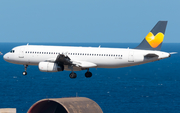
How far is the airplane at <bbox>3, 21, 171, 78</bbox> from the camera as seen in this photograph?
280 ft

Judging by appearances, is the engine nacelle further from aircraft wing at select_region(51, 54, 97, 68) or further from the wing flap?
the wing flap

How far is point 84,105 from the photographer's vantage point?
144 m

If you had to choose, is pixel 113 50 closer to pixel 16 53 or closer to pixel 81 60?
pixel 81 60

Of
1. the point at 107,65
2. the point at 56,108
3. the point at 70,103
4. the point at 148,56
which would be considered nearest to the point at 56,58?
the point at 107,65
